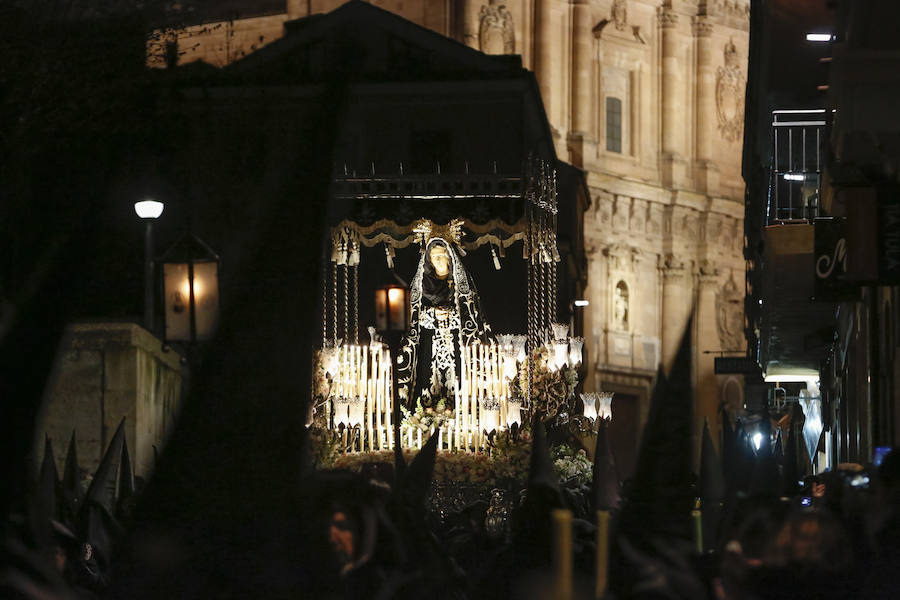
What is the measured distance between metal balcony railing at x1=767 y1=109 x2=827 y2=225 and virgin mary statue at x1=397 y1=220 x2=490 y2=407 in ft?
18.1

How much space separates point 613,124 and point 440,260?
3572 cm

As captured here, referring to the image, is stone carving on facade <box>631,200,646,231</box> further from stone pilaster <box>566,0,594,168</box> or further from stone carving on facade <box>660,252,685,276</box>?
stone pilaster <box>566,0,594,168</box>

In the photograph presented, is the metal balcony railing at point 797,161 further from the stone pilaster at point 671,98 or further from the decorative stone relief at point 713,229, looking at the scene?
the decorative stone relief at point 713,229

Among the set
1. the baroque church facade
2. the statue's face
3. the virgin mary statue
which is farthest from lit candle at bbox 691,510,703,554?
the baroque church facade

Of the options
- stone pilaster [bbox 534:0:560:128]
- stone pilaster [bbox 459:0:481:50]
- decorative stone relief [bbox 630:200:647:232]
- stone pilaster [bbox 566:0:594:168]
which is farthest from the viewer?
decorative stone relief [bbox 630:200:647:232]

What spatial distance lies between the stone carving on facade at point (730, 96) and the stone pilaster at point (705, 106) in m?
0.38

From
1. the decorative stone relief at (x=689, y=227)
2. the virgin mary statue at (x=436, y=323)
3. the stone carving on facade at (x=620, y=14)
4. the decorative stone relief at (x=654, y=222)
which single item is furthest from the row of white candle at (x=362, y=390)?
the decorative stone relief at (x=689, y=227)

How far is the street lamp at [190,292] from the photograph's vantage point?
15445 mm

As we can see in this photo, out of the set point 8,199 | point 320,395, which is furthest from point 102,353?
point 8,199

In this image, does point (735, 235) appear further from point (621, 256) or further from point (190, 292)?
point (190, 292)

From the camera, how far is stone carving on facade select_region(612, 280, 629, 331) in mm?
56938

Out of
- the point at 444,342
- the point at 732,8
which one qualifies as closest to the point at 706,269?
the point at 732,8

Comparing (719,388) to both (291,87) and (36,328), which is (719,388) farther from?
(36,328)

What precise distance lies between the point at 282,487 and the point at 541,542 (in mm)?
2290
